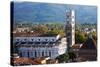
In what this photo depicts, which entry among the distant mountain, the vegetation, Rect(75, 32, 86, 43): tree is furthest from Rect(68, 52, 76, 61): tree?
the distant mountain

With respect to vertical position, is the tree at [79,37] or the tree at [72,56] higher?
the tree at [79,37]

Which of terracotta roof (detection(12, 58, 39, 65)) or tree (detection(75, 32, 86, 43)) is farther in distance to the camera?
tree (detection(75, 32, 86, 43))

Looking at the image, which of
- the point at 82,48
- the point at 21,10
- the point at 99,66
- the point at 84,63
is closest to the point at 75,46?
the point at 82,48

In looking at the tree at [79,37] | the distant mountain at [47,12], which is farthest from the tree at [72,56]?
the distant mountain at [47,12]

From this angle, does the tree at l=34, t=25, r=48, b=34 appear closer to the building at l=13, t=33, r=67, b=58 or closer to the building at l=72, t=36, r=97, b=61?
the building at l=13, t=33, r=67, b=58

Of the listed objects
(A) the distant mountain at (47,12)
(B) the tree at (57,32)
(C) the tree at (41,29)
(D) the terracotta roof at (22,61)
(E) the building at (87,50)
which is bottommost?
(D) the terracotta roof at (22,61)

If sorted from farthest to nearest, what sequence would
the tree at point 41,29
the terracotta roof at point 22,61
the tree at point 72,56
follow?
the tree at point 72,56 → the tree at point 41,29 → the terracotta roof at point 22,61

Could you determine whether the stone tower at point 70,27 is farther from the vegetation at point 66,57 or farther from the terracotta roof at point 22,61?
the terracotta roof at point 22,61

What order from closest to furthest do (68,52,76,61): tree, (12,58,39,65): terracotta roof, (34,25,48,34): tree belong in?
(12,58,39,65): terracotta roof → (34,25,48,34): tree → (68,52,76,61): tree
